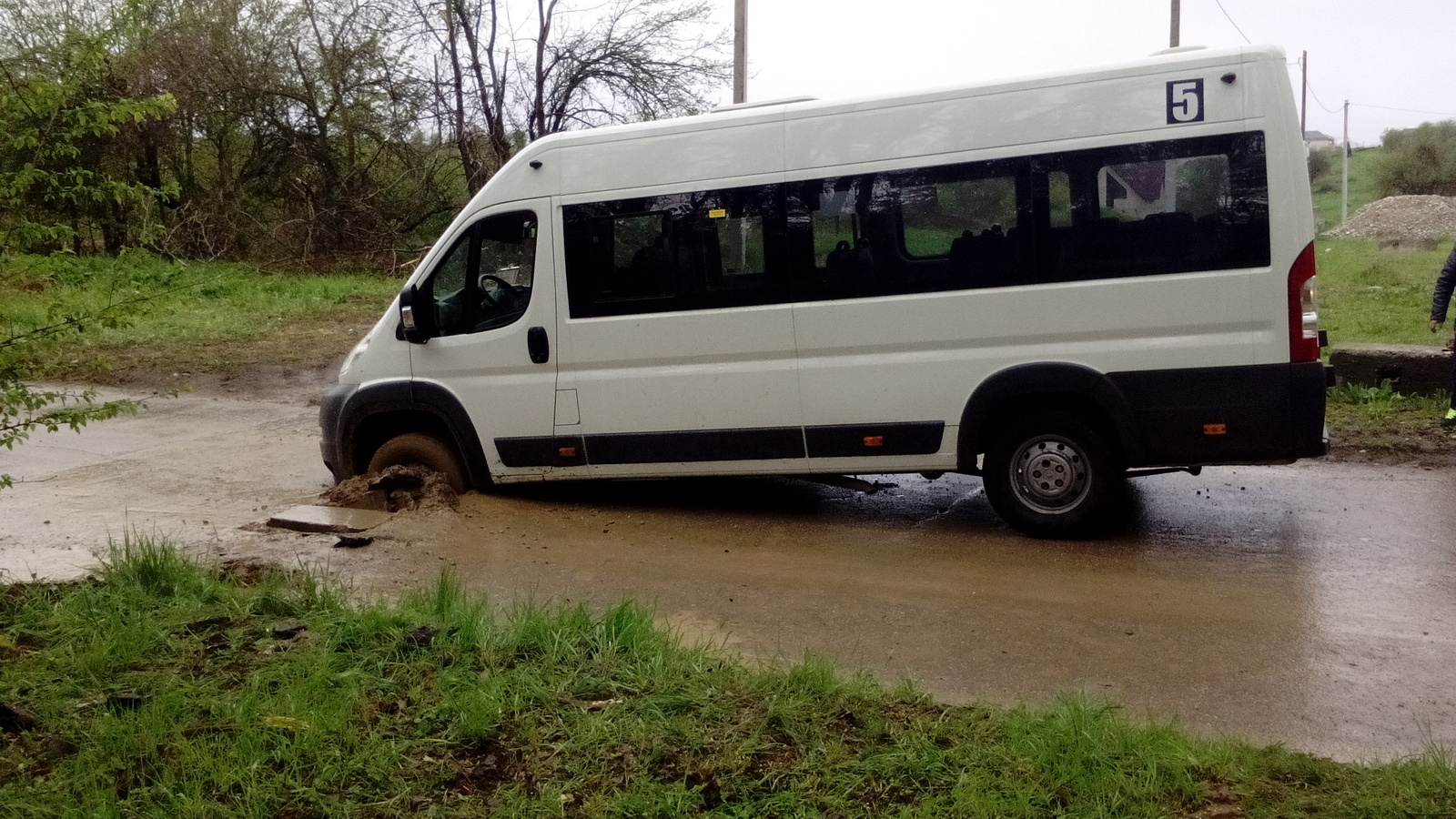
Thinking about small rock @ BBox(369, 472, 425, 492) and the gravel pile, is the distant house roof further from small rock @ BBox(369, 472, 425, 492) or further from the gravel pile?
the gravel pile

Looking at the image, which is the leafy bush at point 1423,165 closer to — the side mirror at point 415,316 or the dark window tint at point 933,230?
the dark window tint at point 933,230

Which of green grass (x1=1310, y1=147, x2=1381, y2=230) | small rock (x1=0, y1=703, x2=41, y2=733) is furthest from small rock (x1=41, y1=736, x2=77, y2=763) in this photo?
green grass (x1=1310, y1=147, x2=1381, y2=230)

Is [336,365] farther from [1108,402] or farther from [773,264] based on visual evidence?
[1108,402]

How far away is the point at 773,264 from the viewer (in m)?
7.25

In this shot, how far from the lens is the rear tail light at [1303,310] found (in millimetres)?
6262

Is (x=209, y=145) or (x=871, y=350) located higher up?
(x=209, y=145)

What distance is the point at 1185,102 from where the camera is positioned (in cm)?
638

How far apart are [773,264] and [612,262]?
1055 mm

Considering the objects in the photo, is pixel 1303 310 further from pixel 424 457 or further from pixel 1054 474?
pixel 424 457

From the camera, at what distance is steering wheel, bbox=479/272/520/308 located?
785 centimetres

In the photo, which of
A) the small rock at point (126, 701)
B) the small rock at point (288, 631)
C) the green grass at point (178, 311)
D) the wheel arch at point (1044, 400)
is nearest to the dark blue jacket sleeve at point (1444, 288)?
the wheel arch at point (1044, 400)

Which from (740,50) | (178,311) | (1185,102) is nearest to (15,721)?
(1185,102)

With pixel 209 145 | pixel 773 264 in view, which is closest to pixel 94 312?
pixel 773 264

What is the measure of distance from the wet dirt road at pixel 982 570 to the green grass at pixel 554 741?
60 cm
